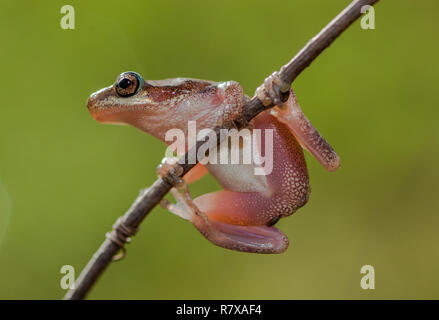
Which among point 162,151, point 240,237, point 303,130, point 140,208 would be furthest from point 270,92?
point 162,151

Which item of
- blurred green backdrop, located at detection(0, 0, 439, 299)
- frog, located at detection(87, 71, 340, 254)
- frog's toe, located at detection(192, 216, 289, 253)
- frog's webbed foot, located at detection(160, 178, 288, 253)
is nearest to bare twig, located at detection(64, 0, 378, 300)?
frog, located at detection(87, 71, 340, 254)

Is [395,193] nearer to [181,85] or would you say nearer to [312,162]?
[312,162]

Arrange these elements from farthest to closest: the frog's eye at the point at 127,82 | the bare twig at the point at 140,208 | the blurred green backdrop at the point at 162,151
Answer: the blurred green backdrop at the point at 162,151 → the frog's eye at the point at 127,82 → the bare twig at the point at 140,208

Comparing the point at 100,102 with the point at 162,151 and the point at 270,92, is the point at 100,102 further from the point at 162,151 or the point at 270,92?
the point at 162,151

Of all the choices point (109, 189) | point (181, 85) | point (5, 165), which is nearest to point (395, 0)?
point (109, 189)

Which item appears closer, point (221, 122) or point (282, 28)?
point (221, 122)

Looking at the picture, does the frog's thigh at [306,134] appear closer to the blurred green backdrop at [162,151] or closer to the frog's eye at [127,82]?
the frog's eye at [127,82]

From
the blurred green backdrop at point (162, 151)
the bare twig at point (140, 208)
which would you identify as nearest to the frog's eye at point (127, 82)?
the bare twig at point (140, 208)
